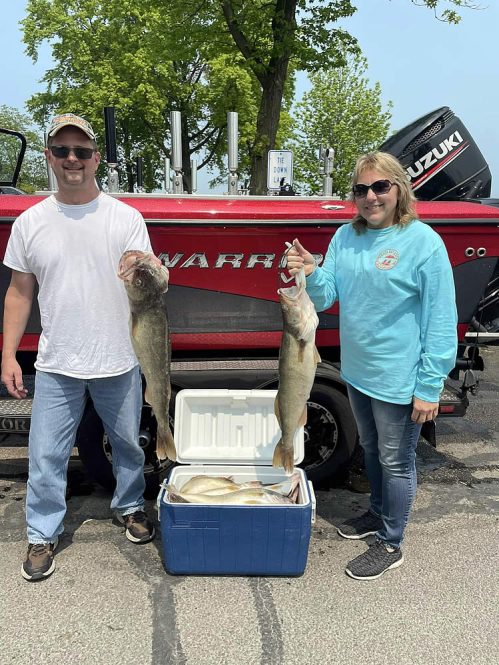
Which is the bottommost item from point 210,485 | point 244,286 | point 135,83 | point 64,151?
point 210,485

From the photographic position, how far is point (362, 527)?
3.21 metres

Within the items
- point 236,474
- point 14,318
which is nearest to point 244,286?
point 236,474

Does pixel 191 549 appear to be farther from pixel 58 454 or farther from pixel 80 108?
pixel 80 108

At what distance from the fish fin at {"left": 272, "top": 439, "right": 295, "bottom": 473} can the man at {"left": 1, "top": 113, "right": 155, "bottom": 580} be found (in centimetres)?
79

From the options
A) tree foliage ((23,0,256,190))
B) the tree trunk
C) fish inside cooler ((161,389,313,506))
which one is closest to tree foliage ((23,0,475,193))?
tree foliage ((23,0,256,190))

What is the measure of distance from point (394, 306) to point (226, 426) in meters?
1.39

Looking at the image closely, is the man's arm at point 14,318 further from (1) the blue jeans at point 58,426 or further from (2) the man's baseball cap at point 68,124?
(2) the man's baseball cap at point 68,124

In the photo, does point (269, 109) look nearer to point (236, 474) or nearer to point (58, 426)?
point (236, 474)

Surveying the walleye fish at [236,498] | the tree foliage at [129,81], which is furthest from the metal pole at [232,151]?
the tree foliage at [129,81]

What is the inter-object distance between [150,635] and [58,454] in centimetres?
98

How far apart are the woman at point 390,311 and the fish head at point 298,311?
0.31 ft

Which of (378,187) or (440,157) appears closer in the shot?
(378,187)

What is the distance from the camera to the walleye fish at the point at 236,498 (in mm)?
2777

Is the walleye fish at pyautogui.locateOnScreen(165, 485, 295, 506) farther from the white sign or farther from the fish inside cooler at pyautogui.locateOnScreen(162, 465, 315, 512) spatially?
the white sign
